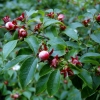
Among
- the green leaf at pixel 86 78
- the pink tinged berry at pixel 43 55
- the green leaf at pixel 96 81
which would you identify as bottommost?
the green leaf at pixel 96 81

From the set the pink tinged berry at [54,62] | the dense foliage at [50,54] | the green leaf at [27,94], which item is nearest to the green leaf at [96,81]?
the dense foliage at [50,54]

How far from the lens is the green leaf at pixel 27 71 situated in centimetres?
A: 104

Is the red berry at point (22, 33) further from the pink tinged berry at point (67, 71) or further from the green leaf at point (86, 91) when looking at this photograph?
the green leaf at point (86, 91)

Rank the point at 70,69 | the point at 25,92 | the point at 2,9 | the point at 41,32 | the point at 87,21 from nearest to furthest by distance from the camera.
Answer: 1. the point at 70,69
2. the point at 41,32
3. the point at 87,21
4. the point at 25,92
5. the point at 2,9

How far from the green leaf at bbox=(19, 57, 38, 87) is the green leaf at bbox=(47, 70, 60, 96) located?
0.27 ft

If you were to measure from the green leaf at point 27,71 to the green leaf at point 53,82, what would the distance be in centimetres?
8

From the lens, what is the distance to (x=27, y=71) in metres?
1.05

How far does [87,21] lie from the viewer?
4.54 feet

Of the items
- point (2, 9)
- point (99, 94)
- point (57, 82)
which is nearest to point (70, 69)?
point (57, 82)

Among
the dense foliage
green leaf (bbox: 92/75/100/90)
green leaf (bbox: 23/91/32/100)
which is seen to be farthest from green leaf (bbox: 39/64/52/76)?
green leaf (bbox: 23/91/32/100)

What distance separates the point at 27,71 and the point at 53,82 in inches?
4.8

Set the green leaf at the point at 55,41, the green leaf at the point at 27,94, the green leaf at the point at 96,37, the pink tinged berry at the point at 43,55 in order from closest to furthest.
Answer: the pink tinged berry at the point at 43,55 → the green leaf at the point at 55,41 → the green leaf at the point at 96,37 → the green leaf at the point at 27,94

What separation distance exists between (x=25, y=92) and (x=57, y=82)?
101cm

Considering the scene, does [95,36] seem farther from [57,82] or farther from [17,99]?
[17,99]
